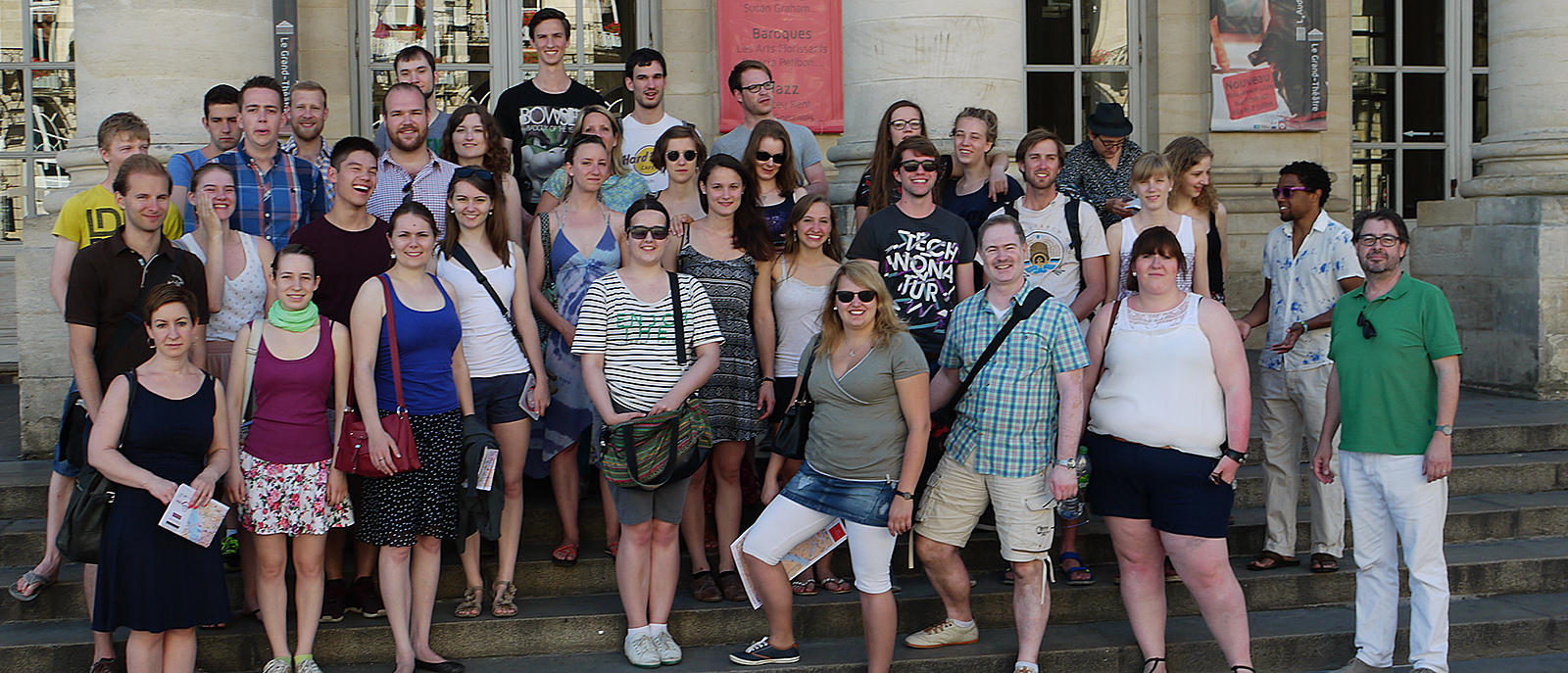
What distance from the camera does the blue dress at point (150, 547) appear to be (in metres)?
4.04

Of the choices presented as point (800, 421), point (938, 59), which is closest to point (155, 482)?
point (800, 421)

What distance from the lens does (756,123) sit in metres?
5.96

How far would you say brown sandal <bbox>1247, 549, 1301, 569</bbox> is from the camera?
5469mm

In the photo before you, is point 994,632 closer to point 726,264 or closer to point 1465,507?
point 726,264

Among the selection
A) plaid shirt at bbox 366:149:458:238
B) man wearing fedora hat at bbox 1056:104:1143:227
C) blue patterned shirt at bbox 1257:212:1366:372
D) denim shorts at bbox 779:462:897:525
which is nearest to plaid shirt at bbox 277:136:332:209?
plaid shirt at bbox 366:149:458:238

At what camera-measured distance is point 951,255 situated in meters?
5.02

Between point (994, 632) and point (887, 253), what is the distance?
→ 1635 mm

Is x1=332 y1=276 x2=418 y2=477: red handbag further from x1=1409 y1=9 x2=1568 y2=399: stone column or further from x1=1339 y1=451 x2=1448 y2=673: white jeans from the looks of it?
x1=1409 y1=9 x2=1568 y2=399: stone column

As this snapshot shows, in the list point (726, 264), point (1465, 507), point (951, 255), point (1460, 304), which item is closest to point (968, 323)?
point (951, 255)

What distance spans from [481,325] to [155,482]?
51.7 inches

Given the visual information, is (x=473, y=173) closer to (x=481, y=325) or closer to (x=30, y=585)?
(x=481, y=325)

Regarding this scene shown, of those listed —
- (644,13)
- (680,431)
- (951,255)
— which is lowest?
(680,431)

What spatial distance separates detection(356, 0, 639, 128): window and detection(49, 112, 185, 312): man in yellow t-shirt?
5.03 meters

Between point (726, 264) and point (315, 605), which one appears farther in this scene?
point (726, 264)
